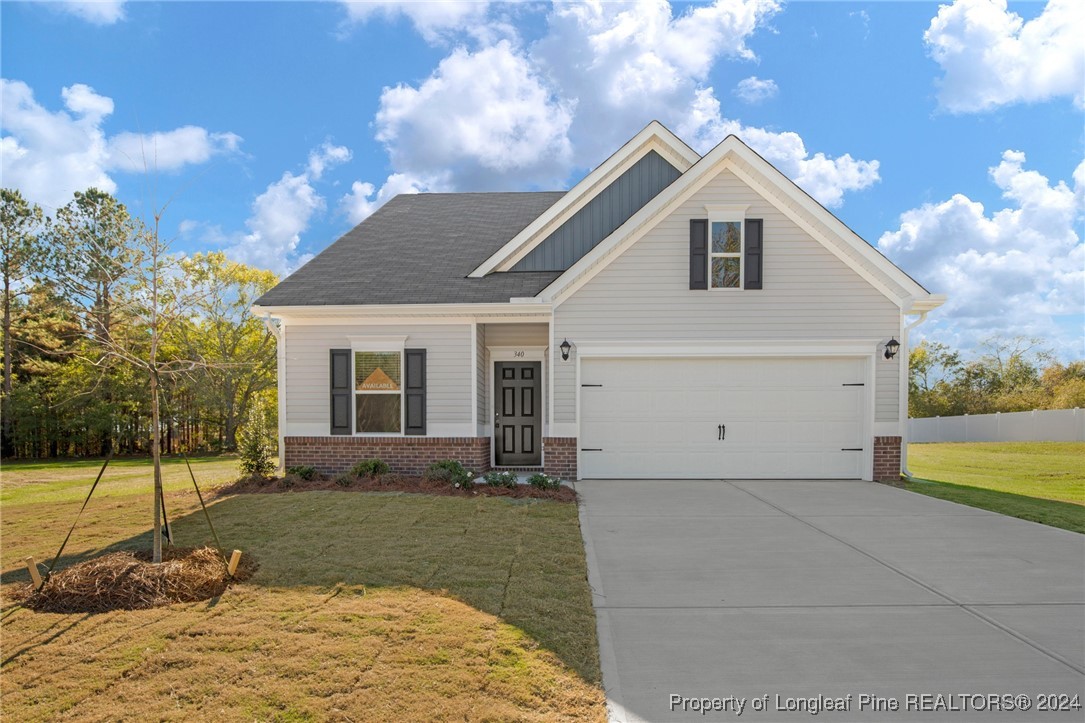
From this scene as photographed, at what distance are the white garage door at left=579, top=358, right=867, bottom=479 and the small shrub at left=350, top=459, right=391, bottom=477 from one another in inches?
141

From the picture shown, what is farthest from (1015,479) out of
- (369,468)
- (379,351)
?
(379,351)

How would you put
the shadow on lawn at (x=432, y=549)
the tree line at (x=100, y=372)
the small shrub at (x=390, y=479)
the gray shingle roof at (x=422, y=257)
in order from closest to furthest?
the shadow on lawn at (x=432, y=549) < the small shrub at (x=390, y=479) < the gray shingle roof at (x=422, y=257) < the tree line at (x=100, y=372)

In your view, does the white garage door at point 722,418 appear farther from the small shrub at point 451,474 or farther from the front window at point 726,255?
the small shrub at point 451,474

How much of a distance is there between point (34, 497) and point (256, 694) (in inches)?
409

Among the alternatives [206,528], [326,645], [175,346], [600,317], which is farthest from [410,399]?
[175,346]

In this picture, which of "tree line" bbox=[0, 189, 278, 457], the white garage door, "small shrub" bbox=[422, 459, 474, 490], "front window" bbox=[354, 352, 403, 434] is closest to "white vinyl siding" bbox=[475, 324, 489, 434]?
"small shrub" bbox=[422, 459, 474, 490]

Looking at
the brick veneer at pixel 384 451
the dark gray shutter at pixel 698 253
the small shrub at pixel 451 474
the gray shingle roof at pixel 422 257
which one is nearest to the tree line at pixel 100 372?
the gray shingle roof at pixel 422 257

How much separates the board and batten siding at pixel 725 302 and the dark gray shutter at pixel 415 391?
2491 millimetres

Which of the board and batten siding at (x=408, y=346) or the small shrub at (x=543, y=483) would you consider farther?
the board and batten siding at (x=408, y=346)

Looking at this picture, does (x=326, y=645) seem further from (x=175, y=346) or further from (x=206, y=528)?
(x=175, y=346)

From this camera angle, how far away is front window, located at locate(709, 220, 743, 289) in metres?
11.0

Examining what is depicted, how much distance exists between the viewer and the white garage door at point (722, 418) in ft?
36.7

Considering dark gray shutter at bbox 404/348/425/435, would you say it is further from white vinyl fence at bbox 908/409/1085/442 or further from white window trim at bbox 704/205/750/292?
white vinyl fence at bbox 908/409/1085/442

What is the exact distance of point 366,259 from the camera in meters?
13.0
